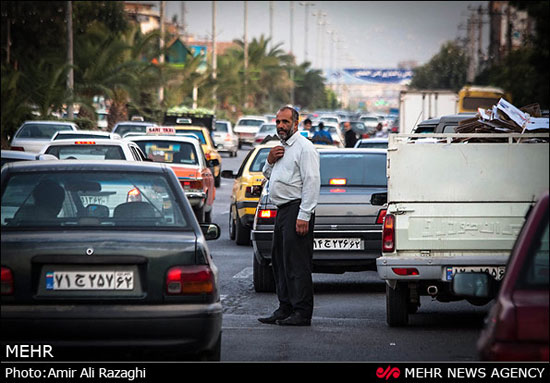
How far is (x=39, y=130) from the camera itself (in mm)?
33875

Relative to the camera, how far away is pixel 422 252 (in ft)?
32.2

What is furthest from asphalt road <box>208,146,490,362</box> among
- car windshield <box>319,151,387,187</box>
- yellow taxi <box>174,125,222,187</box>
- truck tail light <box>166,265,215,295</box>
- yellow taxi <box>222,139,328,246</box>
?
yellow taxi <box>174,125,222,187</box>

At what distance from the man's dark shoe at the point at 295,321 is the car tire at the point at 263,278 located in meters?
2.31

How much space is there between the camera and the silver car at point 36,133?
3259 cm

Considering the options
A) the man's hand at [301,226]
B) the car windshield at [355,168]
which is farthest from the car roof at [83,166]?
the car windshield at [355,168]

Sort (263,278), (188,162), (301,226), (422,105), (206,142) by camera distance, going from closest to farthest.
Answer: (301,226)
(263,278)
(188,162)
(206,142)
(422,105)

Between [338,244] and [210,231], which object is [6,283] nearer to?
[210,231]

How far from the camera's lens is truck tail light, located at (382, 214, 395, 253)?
9.87 meters

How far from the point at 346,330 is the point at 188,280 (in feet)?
11.4

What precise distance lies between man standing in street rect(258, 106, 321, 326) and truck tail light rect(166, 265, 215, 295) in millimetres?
3229

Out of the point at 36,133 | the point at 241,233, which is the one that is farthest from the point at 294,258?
the point at 36,133

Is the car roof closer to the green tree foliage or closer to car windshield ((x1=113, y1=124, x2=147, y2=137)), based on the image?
car windshield ((x1=113, y1=124, x2=147, y2=137))

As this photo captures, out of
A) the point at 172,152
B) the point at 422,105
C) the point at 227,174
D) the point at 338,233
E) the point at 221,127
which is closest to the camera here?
the point at 338,233
